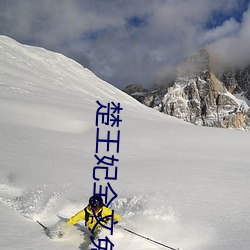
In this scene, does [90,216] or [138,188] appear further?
[138,188]

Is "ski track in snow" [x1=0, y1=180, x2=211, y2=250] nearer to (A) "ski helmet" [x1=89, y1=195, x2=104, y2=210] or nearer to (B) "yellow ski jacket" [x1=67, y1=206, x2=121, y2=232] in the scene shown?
(B) "yellow ski jacket" [x1=67, y1=206, x2=121, y2=232]

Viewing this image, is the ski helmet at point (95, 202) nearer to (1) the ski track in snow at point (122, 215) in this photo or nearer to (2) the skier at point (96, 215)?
(2) the skier at point (96, 215)

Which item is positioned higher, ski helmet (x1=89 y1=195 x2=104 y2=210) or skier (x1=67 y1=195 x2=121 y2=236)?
ski helmet (x1=89 y1=195 x2=104 y2=210)

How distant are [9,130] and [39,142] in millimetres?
1947

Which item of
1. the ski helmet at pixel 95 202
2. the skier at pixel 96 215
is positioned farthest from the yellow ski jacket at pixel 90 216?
the ski helmet at pixel 95 202

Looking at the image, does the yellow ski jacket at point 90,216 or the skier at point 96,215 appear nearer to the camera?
the skier at point 96,215

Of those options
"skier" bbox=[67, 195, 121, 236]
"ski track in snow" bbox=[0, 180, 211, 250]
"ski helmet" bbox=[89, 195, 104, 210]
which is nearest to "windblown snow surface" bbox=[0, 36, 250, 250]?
"ski track in snow" bbox=[0, 180, 211, 250]

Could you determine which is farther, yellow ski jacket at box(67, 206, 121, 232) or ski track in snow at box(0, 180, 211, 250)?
yellow ski jacket at box(67, 206, 121, 232)

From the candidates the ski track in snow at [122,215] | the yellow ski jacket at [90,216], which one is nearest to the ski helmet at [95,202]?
the yellow ski jacket at [90,216]

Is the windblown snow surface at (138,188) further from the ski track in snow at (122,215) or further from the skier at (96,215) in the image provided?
the skier at (96,215)

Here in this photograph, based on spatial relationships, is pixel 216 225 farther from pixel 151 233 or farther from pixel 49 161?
pixel 49 161

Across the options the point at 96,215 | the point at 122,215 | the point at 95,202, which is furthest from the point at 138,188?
the point at 95,202

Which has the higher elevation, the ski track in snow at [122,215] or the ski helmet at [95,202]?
the ski helmet at [95,202]

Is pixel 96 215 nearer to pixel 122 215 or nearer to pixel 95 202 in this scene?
pixel 95 202
